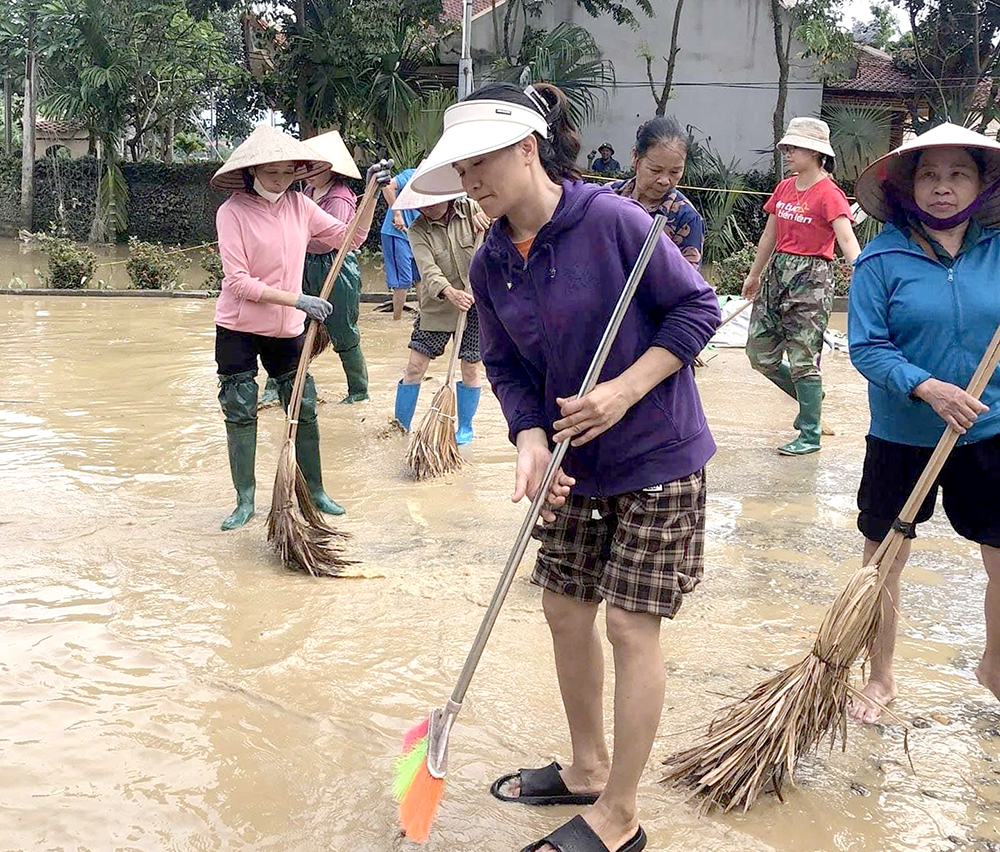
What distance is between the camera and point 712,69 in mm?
21828

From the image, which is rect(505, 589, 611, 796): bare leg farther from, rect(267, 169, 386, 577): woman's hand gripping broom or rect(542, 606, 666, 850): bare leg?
rect(267, 169, 386, 577): woman's hand gripping broom

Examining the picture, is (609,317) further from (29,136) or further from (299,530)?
(29,136)

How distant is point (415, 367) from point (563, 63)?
15289 millimetres

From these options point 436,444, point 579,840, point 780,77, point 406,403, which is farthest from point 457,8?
point 579,840

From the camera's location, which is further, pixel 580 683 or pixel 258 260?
pixel 258 260

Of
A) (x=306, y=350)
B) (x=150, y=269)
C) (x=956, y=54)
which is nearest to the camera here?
(x=306, y=350)

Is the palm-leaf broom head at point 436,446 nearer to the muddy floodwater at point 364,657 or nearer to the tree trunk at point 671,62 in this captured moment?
the muddy floodwater at point 364,657

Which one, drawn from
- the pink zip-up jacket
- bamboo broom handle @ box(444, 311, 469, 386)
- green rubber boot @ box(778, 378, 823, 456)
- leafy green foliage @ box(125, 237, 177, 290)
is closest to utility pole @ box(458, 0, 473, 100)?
leafy green foliage @ box(125, 237, 177, 290)

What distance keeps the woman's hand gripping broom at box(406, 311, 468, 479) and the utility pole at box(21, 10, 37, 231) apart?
Result: 70.5 feet

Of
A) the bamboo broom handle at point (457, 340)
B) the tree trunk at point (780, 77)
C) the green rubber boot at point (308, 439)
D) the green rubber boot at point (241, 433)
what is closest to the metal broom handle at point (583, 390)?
the green rubber boot at point (308, 439)

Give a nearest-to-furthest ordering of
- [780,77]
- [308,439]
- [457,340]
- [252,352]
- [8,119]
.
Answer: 1. [252,352]
2. [308,439]
3. [457,340]
4. [780,77]
5. [8,119]

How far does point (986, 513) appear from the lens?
273cm

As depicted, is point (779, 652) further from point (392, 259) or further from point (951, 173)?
point (392, 259)

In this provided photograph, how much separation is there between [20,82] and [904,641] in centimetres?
3199
